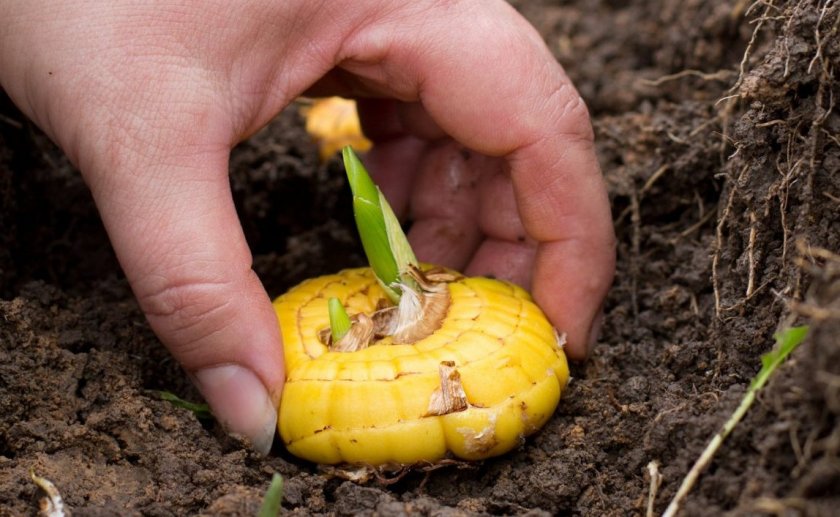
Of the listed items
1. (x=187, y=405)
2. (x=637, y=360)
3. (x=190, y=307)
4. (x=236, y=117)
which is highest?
(x=236, y=117)

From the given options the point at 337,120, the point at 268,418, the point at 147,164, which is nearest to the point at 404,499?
the point at 268,418

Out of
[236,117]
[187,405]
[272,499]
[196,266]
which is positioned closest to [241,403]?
[187,405]

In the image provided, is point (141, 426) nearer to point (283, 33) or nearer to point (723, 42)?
point (283, 33)

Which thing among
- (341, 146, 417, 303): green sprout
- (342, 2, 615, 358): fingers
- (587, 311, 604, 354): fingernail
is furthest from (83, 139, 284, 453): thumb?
(587, 311, 604, 354): fingernail

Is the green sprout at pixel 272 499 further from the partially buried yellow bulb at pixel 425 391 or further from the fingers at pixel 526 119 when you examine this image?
the fingers at pixel 526 119

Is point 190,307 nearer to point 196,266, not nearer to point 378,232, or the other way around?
point 196,266

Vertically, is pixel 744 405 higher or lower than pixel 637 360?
higher
